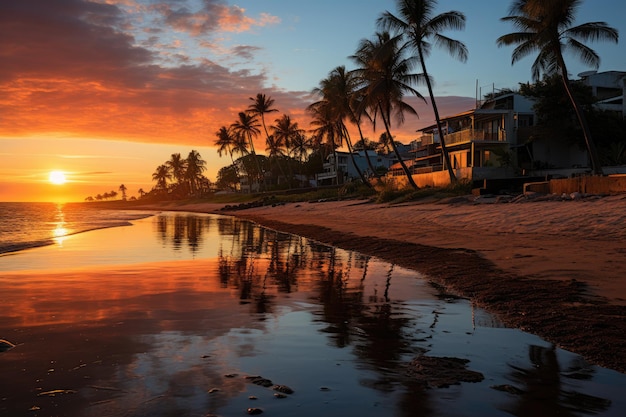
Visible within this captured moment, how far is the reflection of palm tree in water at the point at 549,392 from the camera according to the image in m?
3.46

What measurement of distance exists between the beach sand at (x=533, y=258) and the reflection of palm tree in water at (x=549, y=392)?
1.52 ft

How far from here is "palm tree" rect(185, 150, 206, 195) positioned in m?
134

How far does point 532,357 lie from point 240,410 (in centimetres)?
294

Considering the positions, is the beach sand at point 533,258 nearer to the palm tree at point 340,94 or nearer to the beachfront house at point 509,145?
the beachfront house at point 509,145

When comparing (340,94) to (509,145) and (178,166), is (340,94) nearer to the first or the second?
(509,145)

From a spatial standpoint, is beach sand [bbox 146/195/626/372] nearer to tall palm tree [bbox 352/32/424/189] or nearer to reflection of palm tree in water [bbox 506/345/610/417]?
reflection of palm tree in water [bbox 506/345/610/417]

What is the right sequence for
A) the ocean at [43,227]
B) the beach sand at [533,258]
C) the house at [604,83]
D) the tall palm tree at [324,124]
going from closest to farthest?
the beach sand at [533,258] → the ocean at [43,227] → the house at [604,83] → the tall palm tree at [324,124]

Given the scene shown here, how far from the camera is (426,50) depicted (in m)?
34.6

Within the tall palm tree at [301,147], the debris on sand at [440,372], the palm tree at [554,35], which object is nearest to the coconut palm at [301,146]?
the tall palm tree at [301,147]

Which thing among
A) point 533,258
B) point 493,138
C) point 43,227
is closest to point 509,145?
point 493,138

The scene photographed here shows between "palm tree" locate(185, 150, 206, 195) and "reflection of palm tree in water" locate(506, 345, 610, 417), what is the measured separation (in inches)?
5260

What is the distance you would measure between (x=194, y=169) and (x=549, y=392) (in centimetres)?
13460

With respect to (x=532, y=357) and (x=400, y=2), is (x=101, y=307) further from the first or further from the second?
(x=400, y=2)

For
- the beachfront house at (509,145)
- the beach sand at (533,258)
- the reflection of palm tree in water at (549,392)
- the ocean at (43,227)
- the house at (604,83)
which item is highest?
the house at (604,83)
